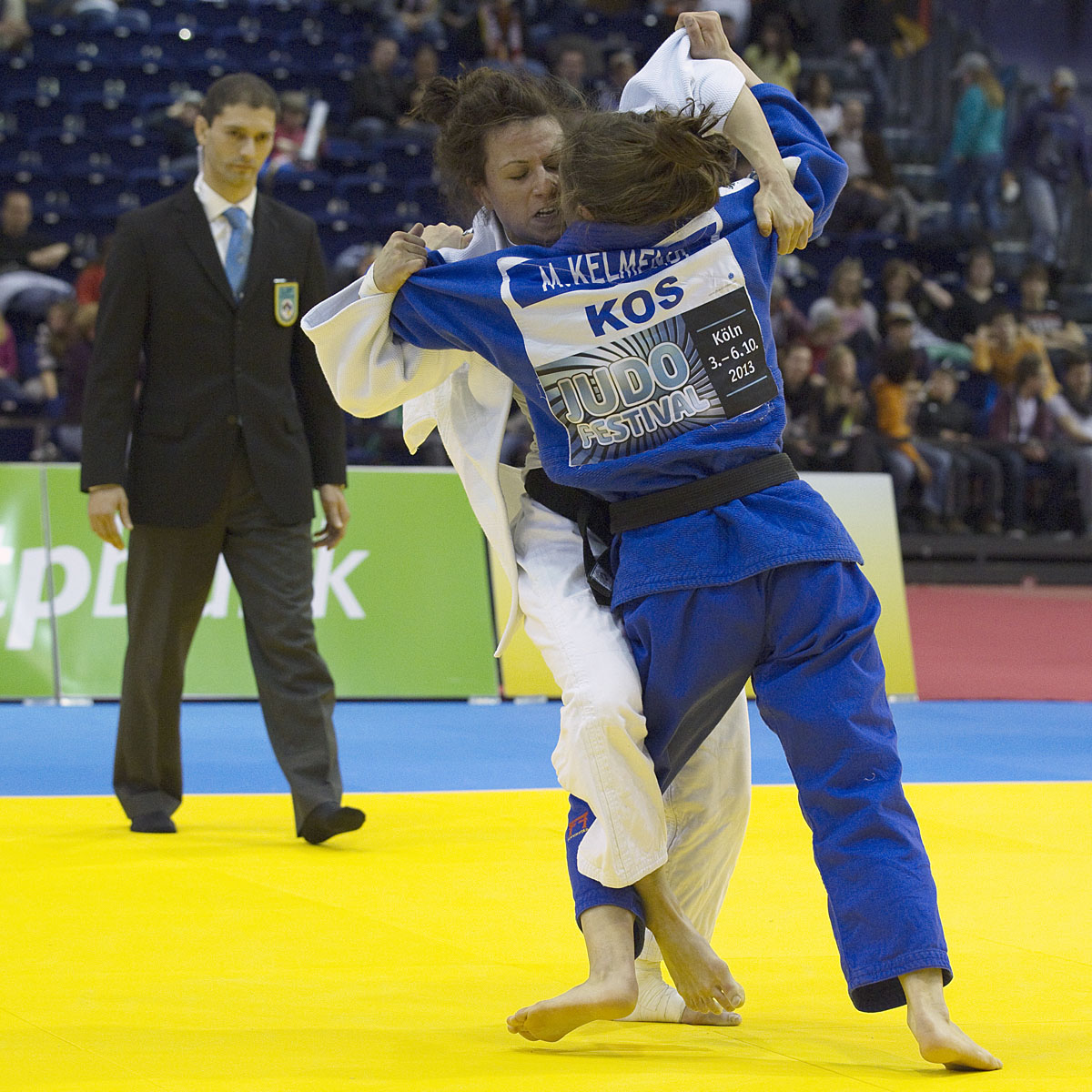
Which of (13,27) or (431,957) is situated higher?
(13,27)

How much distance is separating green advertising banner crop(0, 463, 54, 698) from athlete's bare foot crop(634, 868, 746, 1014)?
459 cm

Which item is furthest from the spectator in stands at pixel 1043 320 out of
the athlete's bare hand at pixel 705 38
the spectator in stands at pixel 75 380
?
the athlete's bare hand at pixel 705 38

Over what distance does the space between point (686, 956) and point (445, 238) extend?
1.19 meters

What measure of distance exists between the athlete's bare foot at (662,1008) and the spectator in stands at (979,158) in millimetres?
12902

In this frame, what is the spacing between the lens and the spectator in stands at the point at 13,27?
1345cm

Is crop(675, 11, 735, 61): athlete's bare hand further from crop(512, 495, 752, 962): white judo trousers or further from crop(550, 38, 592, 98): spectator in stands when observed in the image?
crop(550, 38, 592, 98): spectator in stands

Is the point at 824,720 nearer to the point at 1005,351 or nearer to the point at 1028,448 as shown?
the point at 1028,448

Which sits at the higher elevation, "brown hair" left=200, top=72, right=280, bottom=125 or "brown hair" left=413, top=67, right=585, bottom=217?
"brown hair" left=200, top=72, right=280, bottom=125

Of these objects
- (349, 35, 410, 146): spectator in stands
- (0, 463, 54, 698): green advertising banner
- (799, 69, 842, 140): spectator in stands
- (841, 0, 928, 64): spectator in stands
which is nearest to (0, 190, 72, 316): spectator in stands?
(349, 35, 410, 146): spectator in stands

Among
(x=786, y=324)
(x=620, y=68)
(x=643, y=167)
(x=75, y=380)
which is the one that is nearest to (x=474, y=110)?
(x=643, y=167)

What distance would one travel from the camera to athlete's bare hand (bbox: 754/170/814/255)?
2406 mm

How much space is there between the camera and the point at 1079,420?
488 inches

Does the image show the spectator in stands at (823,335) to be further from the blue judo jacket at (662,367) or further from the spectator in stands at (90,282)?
the blue judo jacket at (662,367)

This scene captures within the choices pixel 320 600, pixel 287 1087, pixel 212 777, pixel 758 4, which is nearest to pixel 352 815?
pixel 212 777
